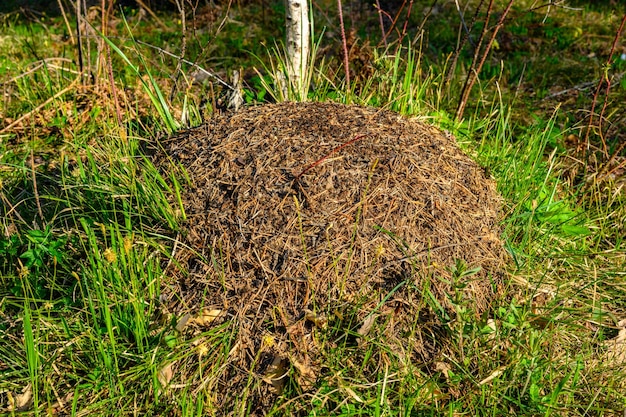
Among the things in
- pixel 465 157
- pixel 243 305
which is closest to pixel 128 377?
pixel 243 305

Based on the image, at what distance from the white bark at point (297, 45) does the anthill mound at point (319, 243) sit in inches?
36.1

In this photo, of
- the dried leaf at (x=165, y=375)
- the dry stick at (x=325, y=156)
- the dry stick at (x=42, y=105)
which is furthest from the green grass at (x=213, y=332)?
the dry stick at (x=42, y=105)

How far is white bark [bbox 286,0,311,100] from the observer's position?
11.6ft

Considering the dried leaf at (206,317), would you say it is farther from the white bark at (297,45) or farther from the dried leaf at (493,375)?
the white bark at (297,45)

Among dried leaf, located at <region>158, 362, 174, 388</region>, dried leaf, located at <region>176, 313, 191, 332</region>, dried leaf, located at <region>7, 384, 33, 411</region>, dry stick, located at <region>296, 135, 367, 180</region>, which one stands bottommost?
dried leaf, located at <region>7, 384, 33, 411</region>

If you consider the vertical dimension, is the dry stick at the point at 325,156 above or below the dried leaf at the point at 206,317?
above

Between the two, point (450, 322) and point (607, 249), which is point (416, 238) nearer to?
point (450, 322)

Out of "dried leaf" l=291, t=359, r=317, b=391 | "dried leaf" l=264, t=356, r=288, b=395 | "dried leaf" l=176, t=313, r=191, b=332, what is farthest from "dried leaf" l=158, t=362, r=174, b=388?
"dried leaf" l=291, t=359, r=317, b=391

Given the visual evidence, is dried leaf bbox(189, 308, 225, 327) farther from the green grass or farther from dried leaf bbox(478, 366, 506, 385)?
dried leaf bbox(478, 366, 506, 385)

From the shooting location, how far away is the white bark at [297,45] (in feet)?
11.6

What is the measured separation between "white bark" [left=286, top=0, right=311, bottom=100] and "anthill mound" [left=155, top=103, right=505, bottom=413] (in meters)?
0.92

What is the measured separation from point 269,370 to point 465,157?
153cm

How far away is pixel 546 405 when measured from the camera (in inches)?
83.7

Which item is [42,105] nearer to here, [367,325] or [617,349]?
[367,325]
